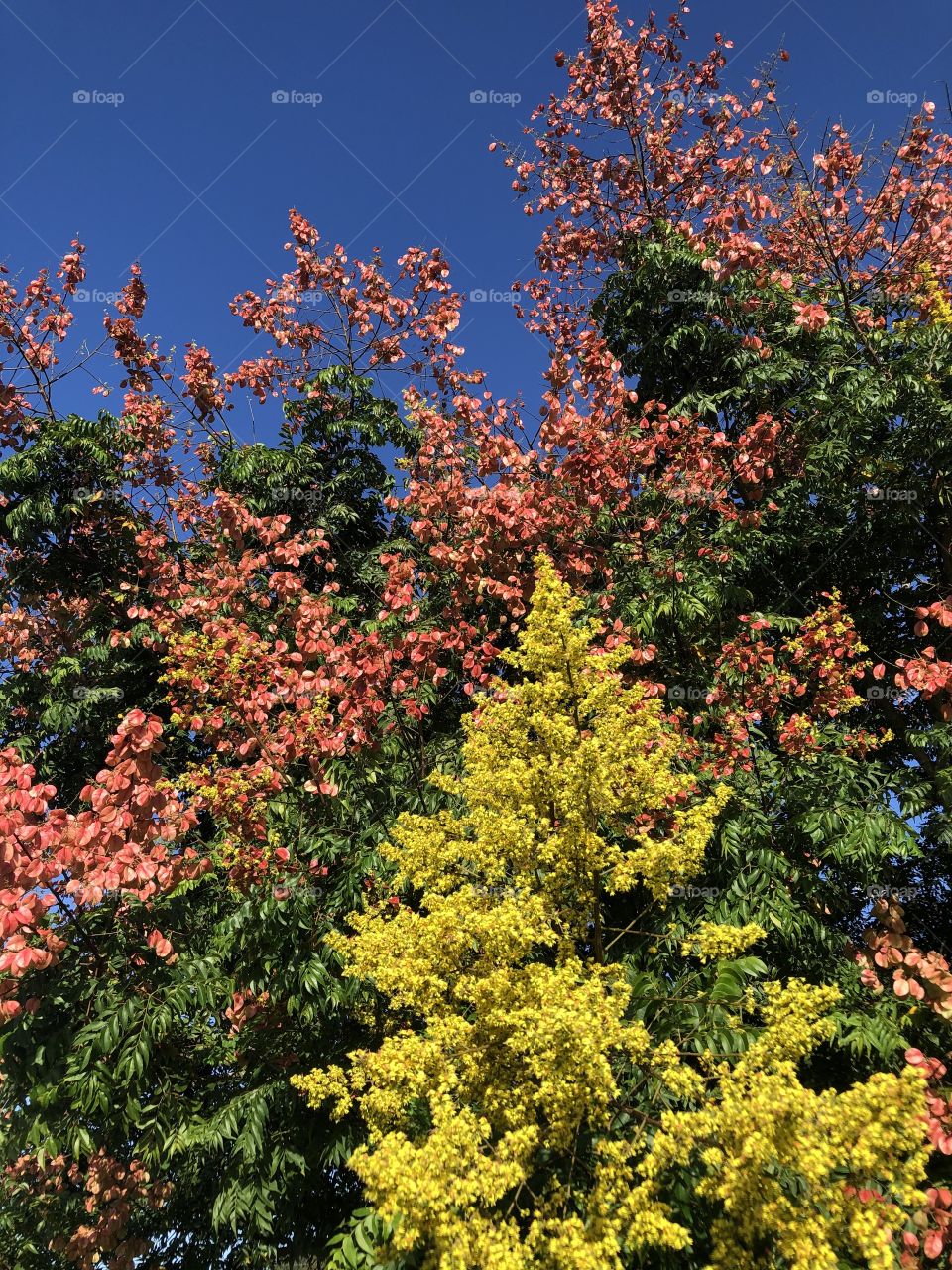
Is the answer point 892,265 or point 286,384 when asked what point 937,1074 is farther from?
point 286,384

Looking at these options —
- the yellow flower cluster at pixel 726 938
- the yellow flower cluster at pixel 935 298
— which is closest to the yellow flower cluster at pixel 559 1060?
the yellow flower cluster at pixel 726 938

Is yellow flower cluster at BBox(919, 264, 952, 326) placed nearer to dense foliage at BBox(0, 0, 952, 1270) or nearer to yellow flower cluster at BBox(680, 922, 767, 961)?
dense foliage at BBox(0, 0, 952, 1270)

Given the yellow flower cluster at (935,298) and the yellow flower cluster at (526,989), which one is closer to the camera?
the yellow flower cluster at (526,989)

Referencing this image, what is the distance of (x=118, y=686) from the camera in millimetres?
7883

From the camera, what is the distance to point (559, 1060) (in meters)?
2.42

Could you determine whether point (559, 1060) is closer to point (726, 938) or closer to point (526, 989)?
point (526, 989)

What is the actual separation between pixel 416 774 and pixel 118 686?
429 cm

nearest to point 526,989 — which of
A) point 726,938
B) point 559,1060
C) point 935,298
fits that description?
point 559,1060

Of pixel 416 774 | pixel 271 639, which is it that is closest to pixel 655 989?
pixel 416 774

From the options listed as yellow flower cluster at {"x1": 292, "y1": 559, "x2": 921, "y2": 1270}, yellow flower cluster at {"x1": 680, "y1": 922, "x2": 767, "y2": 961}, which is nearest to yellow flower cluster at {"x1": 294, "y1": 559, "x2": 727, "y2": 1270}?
yellow flower cluster at {"x1": 292, "y1": 559, "x2": 921, "y2": 1270}

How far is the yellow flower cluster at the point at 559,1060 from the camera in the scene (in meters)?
2.13

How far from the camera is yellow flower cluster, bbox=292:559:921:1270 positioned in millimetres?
2133

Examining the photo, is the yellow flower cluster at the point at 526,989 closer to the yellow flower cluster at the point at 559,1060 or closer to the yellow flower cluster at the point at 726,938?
the yellow flower cluster at the point at 559,1060

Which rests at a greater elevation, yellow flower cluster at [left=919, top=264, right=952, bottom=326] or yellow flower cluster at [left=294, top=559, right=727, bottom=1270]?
yellow flower cluster at [left=919, top=264, right=952, bottom=326]
